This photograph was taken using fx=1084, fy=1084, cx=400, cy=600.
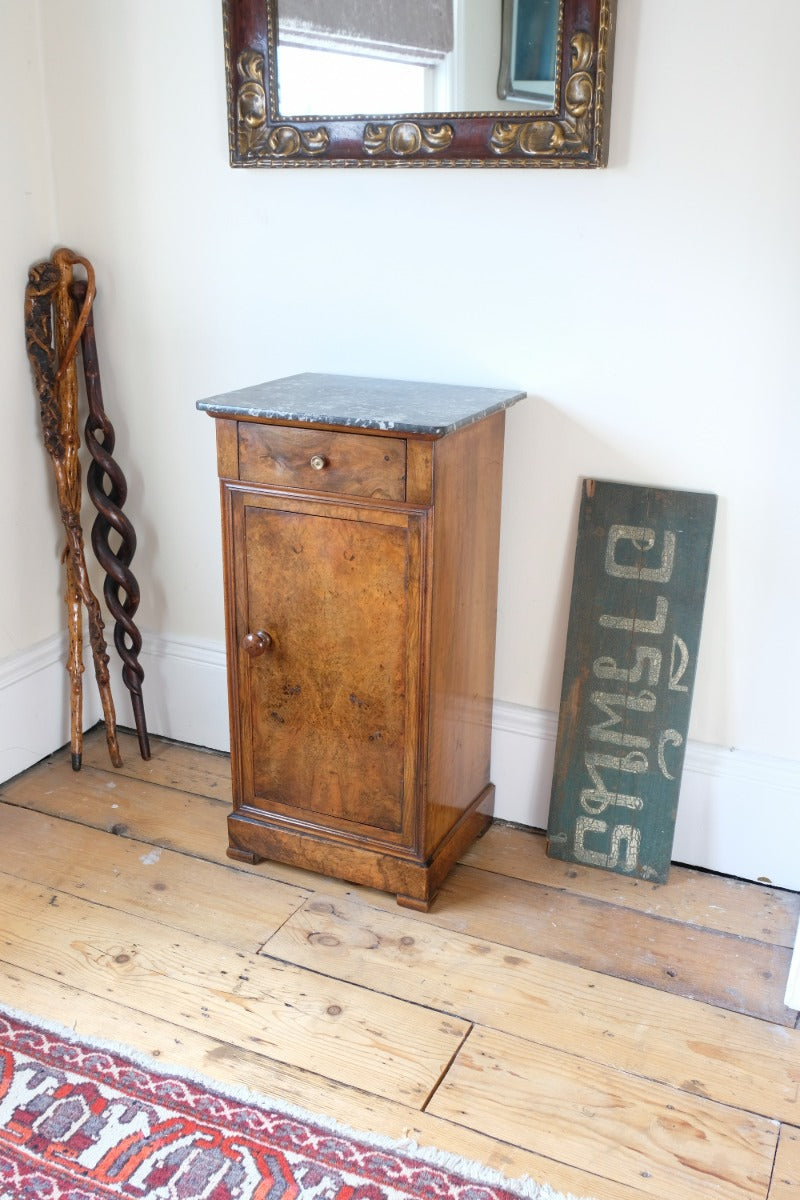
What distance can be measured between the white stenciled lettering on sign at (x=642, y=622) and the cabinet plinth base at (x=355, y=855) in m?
0.48

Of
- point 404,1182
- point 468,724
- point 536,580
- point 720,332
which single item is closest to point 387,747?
point 468,724

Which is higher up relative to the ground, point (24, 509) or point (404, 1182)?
point (24, 509)

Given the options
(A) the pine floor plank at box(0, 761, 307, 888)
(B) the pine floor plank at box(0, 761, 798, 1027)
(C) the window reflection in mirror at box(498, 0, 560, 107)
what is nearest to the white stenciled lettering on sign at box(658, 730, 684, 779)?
(B) the pine floor plank at box(0, 761, 798, 1027)

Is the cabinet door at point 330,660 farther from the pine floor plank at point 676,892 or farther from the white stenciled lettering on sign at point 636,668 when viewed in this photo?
the white stenciled lettering on sign at point 636,668

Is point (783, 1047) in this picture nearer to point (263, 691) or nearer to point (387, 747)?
point (387, 747)

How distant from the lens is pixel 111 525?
2.53 m

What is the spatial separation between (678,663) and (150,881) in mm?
1135

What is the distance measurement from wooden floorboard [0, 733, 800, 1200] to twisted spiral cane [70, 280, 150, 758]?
351 millimetres

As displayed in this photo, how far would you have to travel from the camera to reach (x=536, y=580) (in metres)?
2.25

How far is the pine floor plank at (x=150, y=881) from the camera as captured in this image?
2055mm

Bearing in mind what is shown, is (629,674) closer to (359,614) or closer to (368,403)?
(359,614)

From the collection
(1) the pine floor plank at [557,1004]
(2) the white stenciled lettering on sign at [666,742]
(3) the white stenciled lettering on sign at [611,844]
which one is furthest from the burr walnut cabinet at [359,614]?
(2) the white stenciled lettering on sign at [666,742]

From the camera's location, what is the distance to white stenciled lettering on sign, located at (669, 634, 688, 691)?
6.92 feet

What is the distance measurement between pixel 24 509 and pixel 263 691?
0.82 metres
